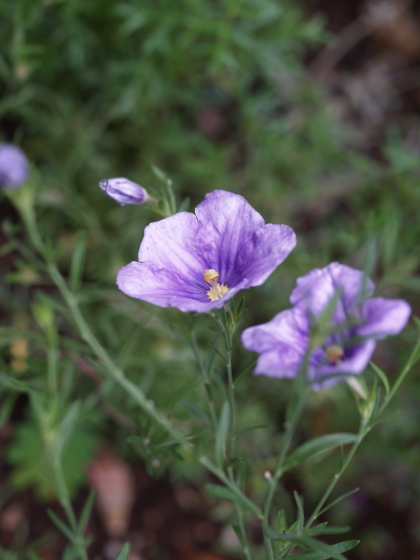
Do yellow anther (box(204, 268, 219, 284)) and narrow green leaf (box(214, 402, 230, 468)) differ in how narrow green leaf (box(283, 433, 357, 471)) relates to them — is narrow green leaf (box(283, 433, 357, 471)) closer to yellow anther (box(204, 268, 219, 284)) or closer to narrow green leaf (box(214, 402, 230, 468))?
narrow green leaf (box(214, 402, 230, 468))

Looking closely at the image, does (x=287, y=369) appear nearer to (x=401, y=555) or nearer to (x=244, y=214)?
(x=244, y=214)

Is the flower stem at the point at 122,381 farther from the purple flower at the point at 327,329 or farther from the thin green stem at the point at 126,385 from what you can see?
the purple flower at the point at 327,329

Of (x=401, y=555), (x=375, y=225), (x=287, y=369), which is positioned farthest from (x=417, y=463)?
(x=287, y=369)

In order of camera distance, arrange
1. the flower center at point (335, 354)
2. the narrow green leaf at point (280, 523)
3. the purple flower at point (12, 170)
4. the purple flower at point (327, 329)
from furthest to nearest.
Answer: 1. the purple flower at point (12, 170)
2. the narrow green leaf at point (280, 523)
3. the flower center at point (335, 354)
4. the purple flower at point (327, 329)

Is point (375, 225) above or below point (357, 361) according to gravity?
below

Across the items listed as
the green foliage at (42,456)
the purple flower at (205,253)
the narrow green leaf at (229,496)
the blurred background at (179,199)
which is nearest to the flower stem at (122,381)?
the narrow green leaf at (229,496)

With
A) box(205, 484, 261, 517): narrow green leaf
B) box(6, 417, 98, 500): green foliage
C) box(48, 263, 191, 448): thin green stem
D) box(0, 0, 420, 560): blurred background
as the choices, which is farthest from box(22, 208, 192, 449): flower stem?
box(6, 417, 98, 500): green foliage

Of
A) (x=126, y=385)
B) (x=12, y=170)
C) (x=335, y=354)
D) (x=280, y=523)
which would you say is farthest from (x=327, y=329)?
(x=12, y=170)
